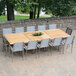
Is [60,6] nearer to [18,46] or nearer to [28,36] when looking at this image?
[28,36]

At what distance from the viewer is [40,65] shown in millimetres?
5848

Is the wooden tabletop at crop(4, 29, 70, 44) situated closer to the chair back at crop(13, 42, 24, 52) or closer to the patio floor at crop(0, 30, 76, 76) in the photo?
the chair back at crop(13, 42, 24, 52)

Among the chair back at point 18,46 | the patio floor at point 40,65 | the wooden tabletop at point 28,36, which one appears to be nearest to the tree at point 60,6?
the wooden tabletop at point 28,36

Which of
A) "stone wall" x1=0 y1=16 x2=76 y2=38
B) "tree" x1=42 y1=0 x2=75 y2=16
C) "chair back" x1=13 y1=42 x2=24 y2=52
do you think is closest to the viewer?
"chair back" x1=13 y1=42 x2=24 y2=52

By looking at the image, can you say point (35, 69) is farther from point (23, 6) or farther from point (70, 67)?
point (23, 6)

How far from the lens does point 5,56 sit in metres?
6.40

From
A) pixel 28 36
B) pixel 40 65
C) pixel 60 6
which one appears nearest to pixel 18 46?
pixel 28 36

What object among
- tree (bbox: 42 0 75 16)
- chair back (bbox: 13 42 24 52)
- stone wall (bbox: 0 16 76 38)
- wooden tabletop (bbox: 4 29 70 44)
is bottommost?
chair back (bbox: 13 42 24 52)

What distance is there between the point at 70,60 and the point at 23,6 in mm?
3331

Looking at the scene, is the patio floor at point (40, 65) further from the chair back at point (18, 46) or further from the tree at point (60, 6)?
the tree at point (60, 6)

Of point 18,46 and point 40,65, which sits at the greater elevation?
point 18,46

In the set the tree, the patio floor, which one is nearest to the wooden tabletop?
the patio floor

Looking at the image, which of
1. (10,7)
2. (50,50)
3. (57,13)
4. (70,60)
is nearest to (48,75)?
(70,60)

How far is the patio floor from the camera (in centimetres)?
541
